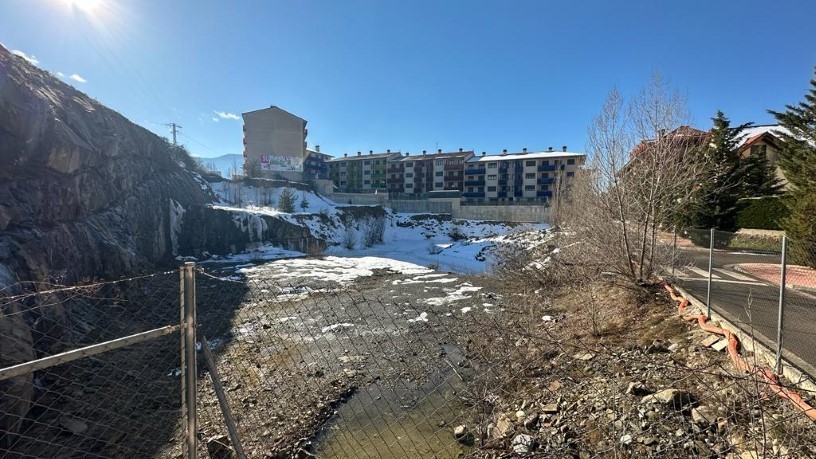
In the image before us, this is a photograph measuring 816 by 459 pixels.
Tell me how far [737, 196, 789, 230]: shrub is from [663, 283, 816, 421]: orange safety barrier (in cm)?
1451

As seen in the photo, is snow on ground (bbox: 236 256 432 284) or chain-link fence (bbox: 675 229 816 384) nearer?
chain-link fence (bbox: 675 229 816 384)

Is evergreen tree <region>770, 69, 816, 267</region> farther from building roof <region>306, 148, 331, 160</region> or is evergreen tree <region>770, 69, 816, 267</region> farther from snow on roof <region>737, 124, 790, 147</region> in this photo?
building roof <region>306, 148, 331, 160</region>

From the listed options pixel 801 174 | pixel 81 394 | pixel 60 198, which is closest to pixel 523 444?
pixel 81 394

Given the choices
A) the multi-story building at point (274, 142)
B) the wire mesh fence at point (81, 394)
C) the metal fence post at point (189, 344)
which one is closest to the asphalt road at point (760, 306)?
the metal fence post at point (189, 344)

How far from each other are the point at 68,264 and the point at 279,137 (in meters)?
39.2

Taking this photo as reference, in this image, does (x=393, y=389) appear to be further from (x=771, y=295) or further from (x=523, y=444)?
(x=771, y=295)

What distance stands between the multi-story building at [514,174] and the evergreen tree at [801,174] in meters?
35.1

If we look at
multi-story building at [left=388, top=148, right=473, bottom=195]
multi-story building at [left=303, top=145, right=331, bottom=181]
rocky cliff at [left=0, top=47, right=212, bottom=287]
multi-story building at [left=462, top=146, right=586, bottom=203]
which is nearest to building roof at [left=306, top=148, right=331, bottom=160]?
multi-story building at [left=303, top=145, right=331, bottom=181]

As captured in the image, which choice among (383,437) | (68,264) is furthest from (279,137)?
(383,437)

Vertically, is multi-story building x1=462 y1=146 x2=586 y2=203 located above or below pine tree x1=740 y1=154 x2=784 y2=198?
above

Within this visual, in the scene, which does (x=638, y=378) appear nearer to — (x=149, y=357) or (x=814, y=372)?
(x=814, y=372)

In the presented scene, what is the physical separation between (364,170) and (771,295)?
215 feet

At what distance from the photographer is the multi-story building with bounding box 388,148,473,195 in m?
63.7

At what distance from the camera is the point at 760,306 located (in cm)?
629
